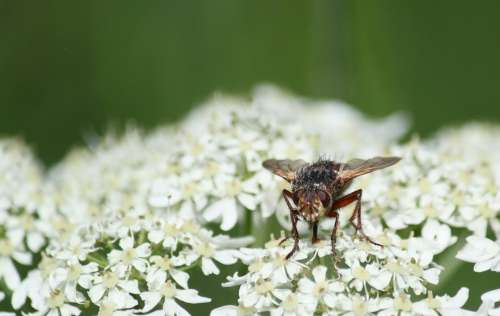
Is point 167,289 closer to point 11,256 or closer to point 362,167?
point 362,167

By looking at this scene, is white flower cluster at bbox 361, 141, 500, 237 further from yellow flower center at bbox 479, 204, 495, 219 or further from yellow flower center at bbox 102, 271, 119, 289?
yellow flower center at bbox 102, 271, 119, 289

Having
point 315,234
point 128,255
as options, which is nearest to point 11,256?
point 128,255

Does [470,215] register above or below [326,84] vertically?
below

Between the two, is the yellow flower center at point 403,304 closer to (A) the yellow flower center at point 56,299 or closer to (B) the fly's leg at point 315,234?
(B) the fly's leg at point 315,234

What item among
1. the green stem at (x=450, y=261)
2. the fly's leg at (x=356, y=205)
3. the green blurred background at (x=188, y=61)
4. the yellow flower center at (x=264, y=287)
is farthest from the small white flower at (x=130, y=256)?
the green blurred background at (x=188, y=61)

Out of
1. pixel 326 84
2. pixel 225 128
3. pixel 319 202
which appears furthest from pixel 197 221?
pixel 326 84

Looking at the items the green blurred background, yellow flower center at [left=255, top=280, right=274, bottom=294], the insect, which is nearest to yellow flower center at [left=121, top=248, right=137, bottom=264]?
yellow flower center at [left=255, top=280, right=274, bottom=294]

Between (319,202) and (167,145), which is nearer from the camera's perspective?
(319,202)

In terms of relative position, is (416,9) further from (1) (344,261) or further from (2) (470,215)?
(1) (344,261)
